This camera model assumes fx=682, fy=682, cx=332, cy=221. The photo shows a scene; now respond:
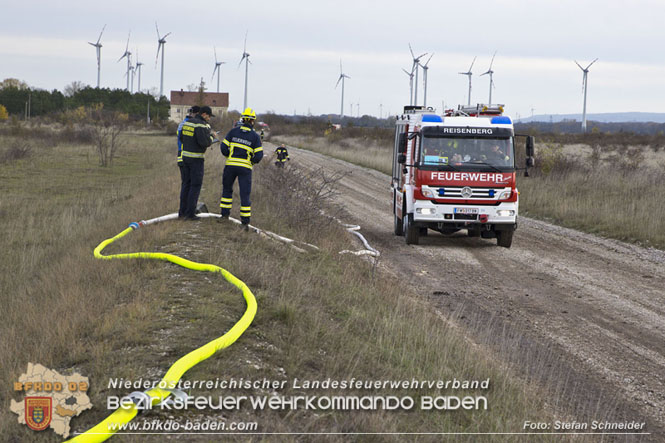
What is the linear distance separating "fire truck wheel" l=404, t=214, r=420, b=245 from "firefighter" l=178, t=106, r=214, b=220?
4376mm

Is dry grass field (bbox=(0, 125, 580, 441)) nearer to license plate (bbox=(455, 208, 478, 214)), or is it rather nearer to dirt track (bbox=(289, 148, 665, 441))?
dirt track (bbox=(289, 148, 665, 441))

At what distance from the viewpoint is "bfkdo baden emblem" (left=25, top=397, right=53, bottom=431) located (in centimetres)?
413

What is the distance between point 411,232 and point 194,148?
4.73 meters

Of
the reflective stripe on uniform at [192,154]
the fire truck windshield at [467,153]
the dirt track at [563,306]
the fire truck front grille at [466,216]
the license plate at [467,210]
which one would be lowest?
the dirt track at [563,306]

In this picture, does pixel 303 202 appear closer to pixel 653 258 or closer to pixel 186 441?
pixel 653 258

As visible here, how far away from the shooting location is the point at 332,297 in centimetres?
767

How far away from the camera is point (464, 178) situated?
13352 mm

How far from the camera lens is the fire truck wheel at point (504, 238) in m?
13.6

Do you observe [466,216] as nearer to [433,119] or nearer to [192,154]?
[433,119]

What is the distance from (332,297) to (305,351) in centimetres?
210

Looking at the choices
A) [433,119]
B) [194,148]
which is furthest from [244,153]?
[433,119]

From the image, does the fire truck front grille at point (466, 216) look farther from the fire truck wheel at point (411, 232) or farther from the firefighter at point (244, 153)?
the firefighter at point (244, 153)

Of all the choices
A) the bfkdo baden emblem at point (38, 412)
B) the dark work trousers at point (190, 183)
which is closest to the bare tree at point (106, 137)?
the dark work trousers at point (190, 183)

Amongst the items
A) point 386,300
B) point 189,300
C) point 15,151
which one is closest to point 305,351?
point 189,300
